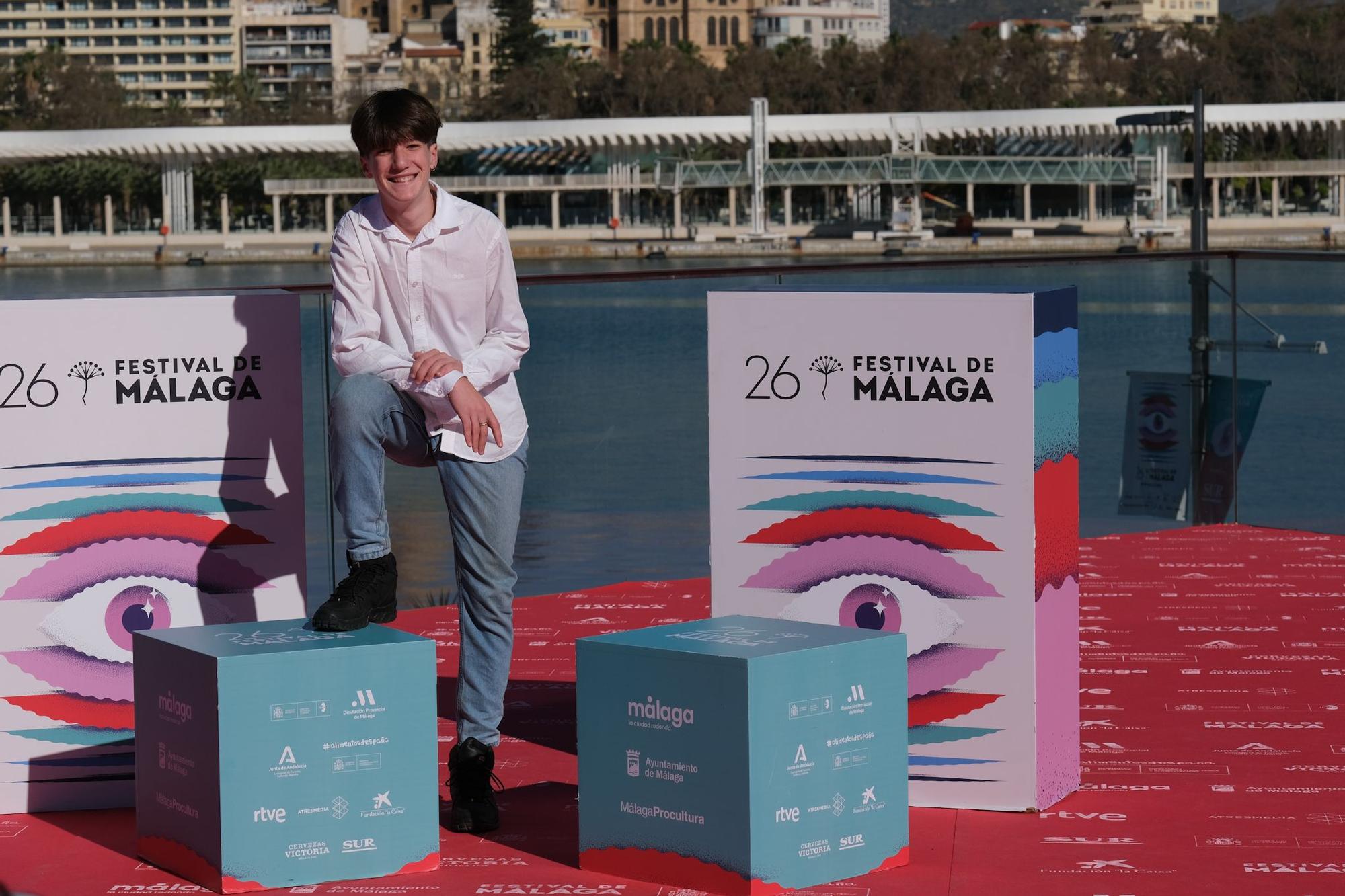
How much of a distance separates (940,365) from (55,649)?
1539mm

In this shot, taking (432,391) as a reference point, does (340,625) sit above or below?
below

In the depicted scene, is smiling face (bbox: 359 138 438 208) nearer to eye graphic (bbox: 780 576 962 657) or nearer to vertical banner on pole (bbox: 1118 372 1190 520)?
eye graphic (bbox: 780 576 962 657)

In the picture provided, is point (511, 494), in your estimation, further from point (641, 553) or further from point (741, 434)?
point (641, 553)

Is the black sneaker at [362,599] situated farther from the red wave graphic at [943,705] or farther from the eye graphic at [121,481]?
the red wave graphic at [943,705]

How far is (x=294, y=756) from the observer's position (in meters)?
2.71

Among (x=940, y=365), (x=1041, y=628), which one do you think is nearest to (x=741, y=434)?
(x=940, y=365)

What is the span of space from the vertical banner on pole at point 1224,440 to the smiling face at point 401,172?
468 cm

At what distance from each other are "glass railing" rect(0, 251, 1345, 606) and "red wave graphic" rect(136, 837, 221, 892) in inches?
81.1

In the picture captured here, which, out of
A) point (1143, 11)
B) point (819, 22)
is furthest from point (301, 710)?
point (1143, 11)

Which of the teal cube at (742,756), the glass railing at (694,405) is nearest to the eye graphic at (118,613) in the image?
the teal cube at (742,756)

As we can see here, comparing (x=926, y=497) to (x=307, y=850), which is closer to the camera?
(x=307, y=850)

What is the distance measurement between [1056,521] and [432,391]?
1059 mm

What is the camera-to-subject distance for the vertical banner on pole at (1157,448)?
709 centimetres

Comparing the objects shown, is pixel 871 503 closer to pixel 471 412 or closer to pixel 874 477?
pixel 874 477
